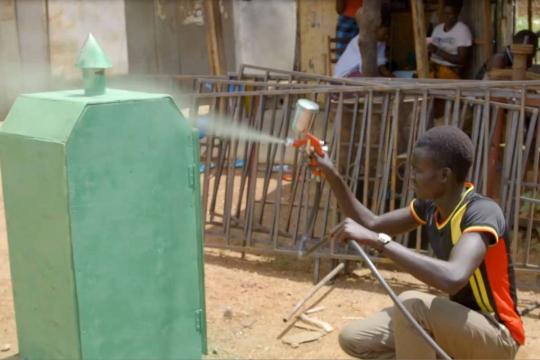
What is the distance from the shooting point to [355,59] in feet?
32.3

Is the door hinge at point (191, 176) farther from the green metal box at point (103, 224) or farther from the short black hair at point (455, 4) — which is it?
the short black hair at point (455, 4)

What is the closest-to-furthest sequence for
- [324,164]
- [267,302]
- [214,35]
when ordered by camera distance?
1. [324,164]
2. [267,302]
3. [214,35]

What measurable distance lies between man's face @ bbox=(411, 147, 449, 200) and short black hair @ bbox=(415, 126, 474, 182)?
0.02 m

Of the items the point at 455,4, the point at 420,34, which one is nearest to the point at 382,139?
the point at 420,34

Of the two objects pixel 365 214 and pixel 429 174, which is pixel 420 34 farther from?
pixel 429 174

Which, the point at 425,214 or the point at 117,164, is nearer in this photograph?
the point at 425,214

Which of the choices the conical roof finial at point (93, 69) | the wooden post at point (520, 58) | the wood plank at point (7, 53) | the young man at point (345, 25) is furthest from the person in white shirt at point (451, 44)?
the wood plank at point (7, 53)

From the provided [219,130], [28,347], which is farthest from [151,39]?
[28,347]

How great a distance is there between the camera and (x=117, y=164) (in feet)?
13.8

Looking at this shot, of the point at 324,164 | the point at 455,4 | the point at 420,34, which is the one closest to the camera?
the point at 324,164

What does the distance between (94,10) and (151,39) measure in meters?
2.66

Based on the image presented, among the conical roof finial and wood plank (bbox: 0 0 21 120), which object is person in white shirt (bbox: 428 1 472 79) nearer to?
the conical roof finial

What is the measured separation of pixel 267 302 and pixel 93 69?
2.52m

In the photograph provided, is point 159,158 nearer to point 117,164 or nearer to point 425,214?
point 117,164
